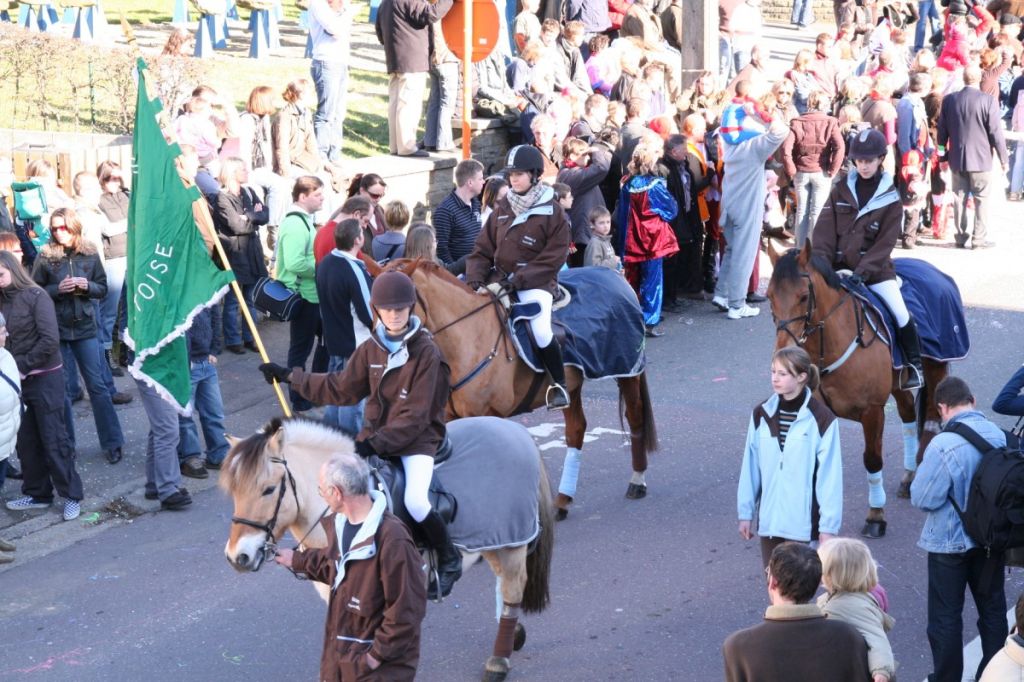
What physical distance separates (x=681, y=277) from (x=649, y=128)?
185 cm

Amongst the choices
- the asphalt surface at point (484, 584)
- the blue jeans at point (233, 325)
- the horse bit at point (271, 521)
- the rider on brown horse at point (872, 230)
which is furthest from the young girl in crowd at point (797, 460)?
the blue jeans at point (233, 325)

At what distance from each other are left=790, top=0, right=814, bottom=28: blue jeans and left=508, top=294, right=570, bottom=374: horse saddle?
81.8 feet

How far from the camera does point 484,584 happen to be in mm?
9203

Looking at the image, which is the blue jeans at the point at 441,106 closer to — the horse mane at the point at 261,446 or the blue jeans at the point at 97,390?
the blue jeans at the point at 97,390

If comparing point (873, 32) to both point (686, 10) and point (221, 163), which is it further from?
point (221, 163)

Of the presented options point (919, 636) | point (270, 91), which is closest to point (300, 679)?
point (919, 636)

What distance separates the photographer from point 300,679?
25.9ft

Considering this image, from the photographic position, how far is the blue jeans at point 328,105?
638 inches

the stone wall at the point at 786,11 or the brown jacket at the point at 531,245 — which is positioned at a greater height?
the stone wall at the point at 786,11

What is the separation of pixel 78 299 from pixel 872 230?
643 cm

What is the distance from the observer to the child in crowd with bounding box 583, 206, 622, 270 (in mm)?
13945

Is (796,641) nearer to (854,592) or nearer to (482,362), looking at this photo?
(854,592)

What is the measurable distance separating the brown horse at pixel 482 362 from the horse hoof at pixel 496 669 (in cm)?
238

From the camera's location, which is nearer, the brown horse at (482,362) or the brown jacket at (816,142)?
the brown horse at (482,362)
